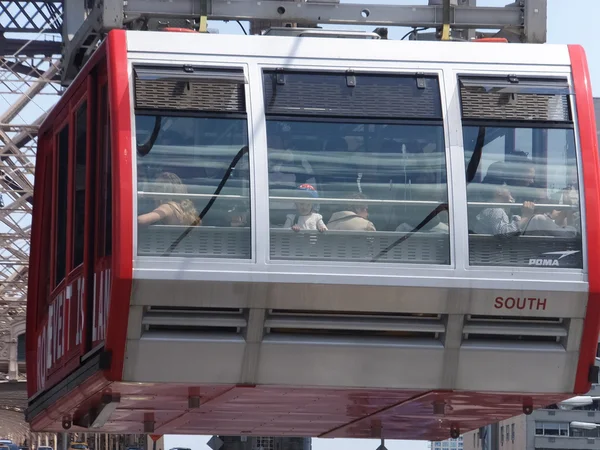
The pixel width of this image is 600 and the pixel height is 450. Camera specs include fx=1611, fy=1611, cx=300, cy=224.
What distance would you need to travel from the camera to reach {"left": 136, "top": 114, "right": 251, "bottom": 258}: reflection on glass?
10.7 m

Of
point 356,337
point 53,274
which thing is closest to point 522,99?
point 356,337

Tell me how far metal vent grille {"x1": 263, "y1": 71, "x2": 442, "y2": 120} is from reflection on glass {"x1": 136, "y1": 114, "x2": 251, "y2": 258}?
1.20ft

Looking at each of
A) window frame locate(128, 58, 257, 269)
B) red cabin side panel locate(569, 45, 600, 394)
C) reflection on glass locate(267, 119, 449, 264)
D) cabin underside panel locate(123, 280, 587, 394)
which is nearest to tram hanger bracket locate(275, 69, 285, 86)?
window frame locate(128, 58, 257, 269)

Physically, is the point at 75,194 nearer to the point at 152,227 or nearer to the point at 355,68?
the point at 152,227

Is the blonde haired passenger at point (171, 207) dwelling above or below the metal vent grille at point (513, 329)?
above

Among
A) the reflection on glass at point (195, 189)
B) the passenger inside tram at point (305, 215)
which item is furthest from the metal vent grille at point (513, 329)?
the reflection on glass at point (195, 189)

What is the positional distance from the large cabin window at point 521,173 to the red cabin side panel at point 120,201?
2.30 meters

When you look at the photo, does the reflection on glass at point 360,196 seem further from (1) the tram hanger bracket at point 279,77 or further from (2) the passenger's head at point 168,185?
(2) the passenger's head at point 168,185

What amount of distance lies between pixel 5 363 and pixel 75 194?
78445 mm

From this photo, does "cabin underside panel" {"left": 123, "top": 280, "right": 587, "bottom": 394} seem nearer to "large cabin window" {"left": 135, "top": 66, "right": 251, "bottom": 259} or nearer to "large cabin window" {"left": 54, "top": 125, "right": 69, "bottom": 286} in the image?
"large cabin window" {"left": 135, "top": 66, "right": 251, "bottom": 259}

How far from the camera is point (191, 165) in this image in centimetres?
1084

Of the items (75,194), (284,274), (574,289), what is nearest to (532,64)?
(574,289)

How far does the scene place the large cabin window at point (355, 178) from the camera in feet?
35.5

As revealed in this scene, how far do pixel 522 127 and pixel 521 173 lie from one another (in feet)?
1.10
